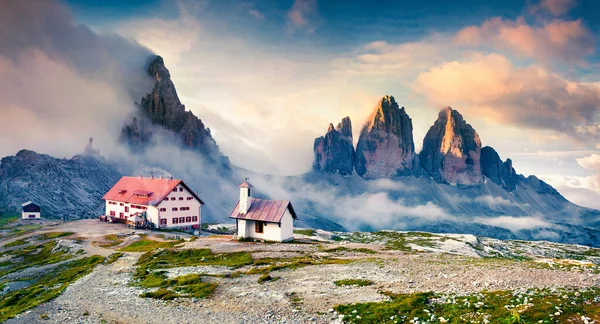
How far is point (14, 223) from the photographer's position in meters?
141

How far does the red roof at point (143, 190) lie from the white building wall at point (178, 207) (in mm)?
1539

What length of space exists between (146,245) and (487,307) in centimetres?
6878

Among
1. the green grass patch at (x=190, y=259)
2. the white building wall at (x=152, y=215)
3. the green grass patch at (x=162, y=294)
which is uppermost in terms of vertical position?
the white building wall at (x=152, y=215)

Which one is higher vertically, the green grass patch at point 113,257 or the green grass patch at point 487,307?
the green grass patch at point 487,307

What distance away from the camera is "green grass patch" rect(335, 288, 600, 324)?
2453 cm

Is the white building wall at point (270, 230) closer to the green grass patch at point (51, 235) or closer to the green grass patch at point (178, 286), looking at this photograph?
the green grass patch at point (178, 286)

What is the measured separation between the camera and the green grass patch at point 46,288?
134 ft

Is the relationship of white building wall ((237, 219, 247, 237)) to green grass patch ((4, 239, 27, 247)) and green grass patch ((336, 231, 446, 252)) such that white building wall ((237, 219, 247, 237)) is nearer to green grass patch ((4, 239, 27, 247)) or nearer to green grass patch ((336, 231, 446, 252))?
green grass patch ((4, 239, 27, 247))

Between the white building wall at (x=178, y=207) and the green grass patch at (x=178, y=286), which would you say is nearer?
the green grass patch at (x=178, y=286)

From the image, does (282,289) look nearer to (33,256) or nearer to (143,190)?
(33,256)

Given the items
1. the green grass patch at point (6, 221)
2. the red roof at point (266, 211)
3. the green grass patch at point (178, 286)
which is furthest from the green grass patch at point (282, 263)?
the green grass patch at point (6, 221)

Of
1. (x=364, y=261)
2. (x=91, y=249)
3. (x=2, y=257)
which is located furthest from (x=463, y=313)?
(x=2, y=257)

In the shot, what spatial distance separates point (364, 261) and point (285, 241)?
100ft

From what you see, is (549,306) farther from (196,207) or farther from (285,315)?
(196,207)
